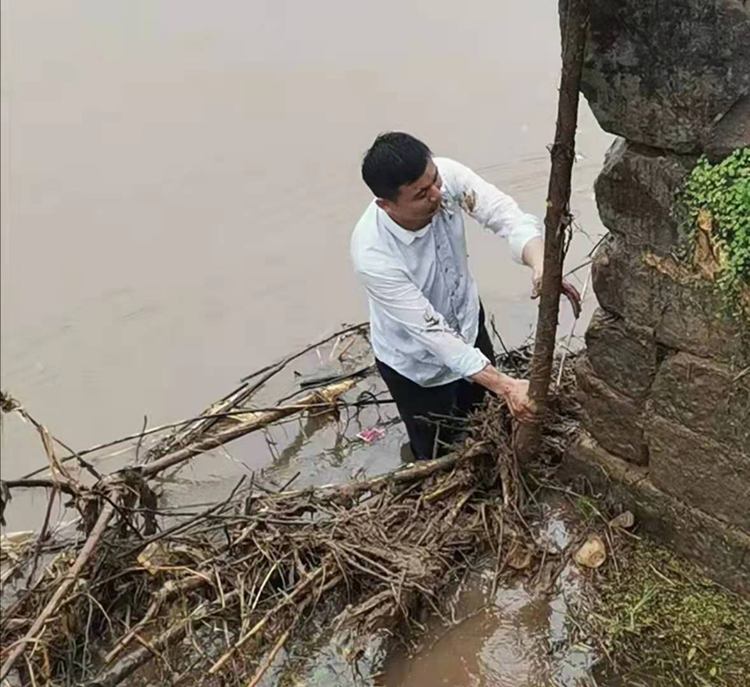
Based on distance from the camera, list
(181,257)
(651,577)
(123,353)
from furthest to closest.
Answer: (181,257)
(123,353)
(651,577)

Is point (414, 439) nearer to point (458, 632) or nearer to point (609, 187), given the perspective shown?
point (458, 632)

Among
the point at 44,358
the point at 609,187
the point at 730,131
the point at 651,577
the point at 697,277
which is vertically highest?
the point at 730,131

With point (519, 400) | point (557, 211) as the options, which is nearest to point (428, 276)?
point (519, 400)

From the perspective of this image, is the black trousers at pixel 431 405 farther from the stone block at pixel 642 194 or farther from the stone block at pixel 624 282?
the stone block at pixel 642 194

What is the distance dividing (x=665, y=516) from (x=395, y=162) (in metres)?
1.58

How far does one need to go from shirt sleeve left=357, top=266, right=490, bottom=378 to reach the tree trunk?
26 cm

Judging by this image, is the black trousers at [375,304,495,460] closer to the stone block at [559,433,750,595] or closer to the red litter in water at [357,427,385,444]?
the red litter in water at [357,427,385,444]

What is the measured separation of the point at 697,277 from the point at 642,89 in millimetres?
571

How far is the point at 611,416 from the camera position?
3.35 metres

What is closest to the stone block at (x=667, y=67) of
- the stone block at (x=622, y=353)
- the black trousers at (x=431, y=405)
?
the stone block at (x=622, y=353)

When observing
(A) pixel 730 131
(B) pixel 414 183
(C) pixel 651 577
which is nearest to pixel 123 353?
(B) pixel 414 183

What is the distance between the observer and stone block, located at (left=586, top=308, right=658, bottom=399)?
3.08 m

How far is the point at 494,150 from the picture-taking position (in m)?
7.39

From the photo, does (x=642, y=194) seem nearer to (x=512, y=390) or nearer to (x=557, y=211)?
(x=557, y=211)
